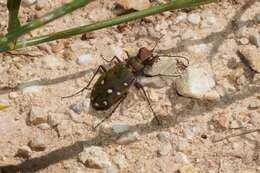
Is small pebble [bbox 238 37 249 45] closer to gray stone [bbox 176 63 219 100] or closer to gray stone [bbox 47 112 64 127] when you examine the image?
gray stone [bbox 176 63 219 100]

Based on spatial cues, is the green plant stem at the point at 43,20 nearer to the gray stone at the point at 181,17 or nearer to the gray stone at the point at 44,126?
the gray stone at the point at 44,126

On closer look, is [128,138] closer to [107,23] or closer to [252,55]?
[107,23]

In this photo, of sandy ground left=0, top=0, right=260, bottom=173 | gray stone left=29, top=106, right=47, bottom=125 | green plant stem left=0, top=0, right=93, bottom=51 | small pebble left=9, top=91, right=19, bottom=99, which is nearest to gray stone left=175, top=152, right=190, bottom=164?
sandy ground left=0, top=0, right=260, bottom=173

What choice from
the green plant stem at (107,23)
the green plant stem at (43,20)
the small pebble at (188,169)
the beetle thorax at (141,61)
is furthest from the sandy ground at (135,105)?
the green plant stem at (43,20)

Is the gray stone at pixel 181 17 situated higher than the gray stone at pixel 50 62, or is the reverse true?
the gray stone at pixel 181 17

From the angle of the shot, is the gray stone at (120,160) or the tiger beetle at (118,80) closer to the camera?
the gray stone at (120,160)

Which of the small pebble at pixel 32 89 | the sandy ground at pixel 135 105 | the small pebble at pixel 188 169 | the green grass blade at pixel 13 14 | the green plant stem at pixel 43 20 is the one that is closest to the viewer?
the green plant stem at pixel 43 20
